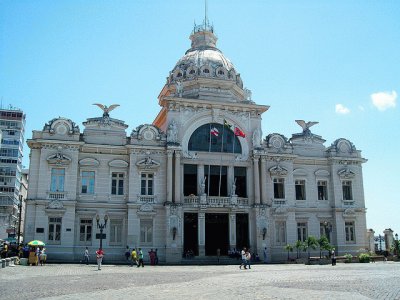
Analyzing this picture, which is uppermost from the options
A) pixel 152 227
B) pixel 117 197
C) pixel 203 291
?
pixel 117 197

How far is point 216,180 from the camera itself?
46.2 metres

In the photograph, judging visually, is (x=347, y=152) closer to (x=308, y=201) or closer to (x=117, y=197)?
(x=308, y=201)

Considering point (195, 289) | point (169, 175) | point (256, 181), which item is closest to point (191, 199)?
point (169, 175)

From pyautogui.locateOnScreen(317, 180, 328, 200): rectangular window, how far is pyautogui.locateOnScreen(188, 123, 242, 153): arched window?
34.3 ft

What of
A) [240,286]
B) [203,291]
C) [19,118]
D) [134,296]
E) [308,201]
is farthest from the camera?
[19,118]

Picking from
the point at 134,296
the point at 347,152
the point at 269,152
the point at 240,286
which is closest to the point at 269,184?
the point at 269,152

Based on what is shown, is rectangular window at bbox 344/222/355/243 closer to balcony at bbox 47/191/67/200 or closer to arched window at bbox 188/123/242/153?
arched window at bbox 188/123/242/153

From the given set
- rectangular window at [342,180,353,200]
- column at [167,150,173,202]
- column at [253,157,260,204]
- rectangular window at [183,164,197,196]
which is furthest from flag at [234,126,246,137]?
rectangular window at [342,180,353,200]

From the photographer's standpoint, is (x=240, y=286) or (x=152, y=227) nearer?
(x=240, y=286)

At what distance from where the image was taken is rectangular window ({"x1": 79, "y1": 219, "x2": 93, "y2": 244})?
41969mm

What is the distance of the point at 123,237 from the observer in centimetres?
4288

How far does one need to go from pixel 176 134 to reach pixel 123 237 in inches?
453

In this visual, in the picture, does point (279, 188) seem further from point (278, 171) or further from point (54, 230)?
point (54, 230)

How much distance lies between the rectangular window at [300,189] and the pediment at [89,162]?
21.9m
